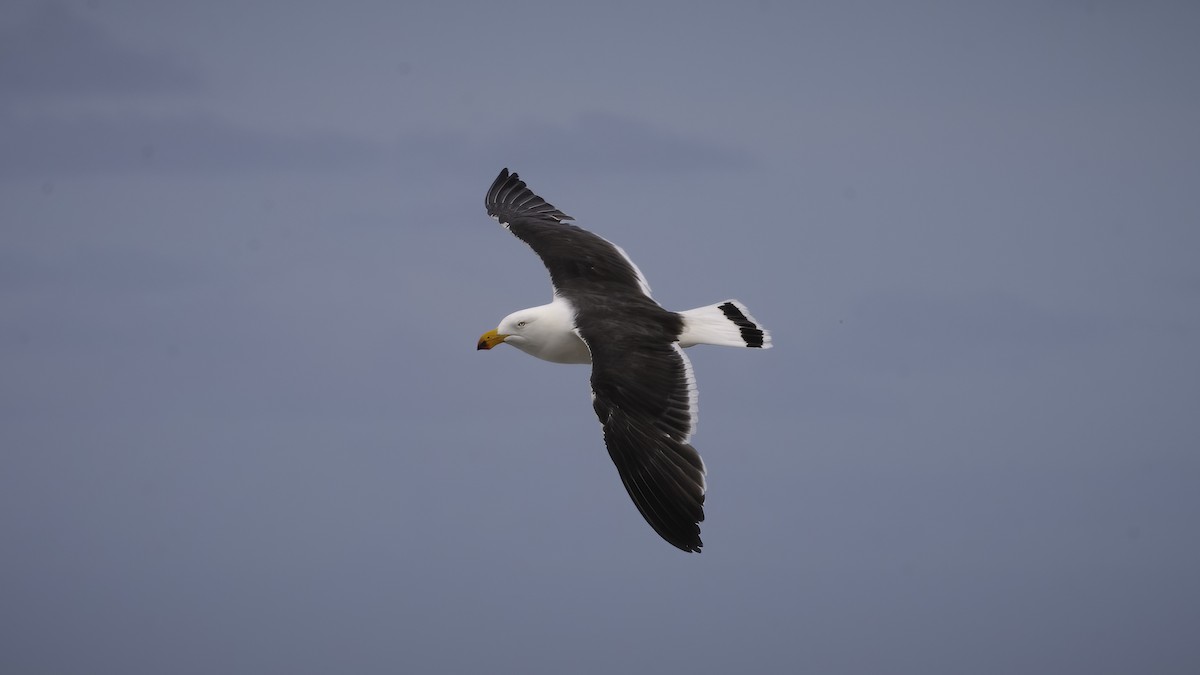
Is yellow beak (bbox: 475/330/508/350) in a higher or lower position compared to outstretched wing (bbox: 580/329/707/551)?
higher

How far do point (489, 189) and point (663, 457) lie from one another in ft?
32.4

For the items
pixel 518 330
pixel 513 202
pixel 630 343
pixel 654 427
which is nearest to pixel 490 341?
pixel 518 330

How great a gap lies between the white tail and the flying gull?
0.01m

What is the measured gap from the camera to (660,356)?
57.7ft

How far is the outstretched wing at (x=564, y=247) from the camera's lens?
67.4 feet

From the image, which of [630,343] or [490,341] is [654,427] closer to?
[630,343]

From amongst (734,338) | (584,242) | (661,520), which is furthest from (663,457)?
(584,242)

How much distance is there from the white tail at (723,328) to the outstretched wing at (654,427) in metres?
1.08

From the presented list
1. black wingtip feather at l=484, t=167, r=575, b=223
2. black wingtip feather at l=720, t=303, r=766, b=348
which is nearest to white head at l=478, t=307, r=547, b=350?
black wingtip feather at l=720, t=303, r=766, b=348

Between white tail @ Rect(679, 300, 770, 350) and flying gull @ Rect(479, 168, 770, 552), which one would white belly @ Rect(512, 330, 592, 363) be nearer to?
flying gull @ Rect(479, 168, 770, 552)

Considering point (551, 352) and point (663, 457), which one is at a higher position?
point (551, 352)

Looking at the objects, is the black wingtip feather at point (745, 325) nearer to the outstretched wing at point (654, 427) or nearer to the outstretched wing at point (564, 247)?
the outstretched wing at point (564, 247)

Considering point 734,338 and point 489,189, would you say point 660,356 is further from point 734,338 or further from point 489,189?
point 489,189

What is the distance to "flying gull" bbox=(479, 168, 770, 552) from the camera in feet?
52.0
